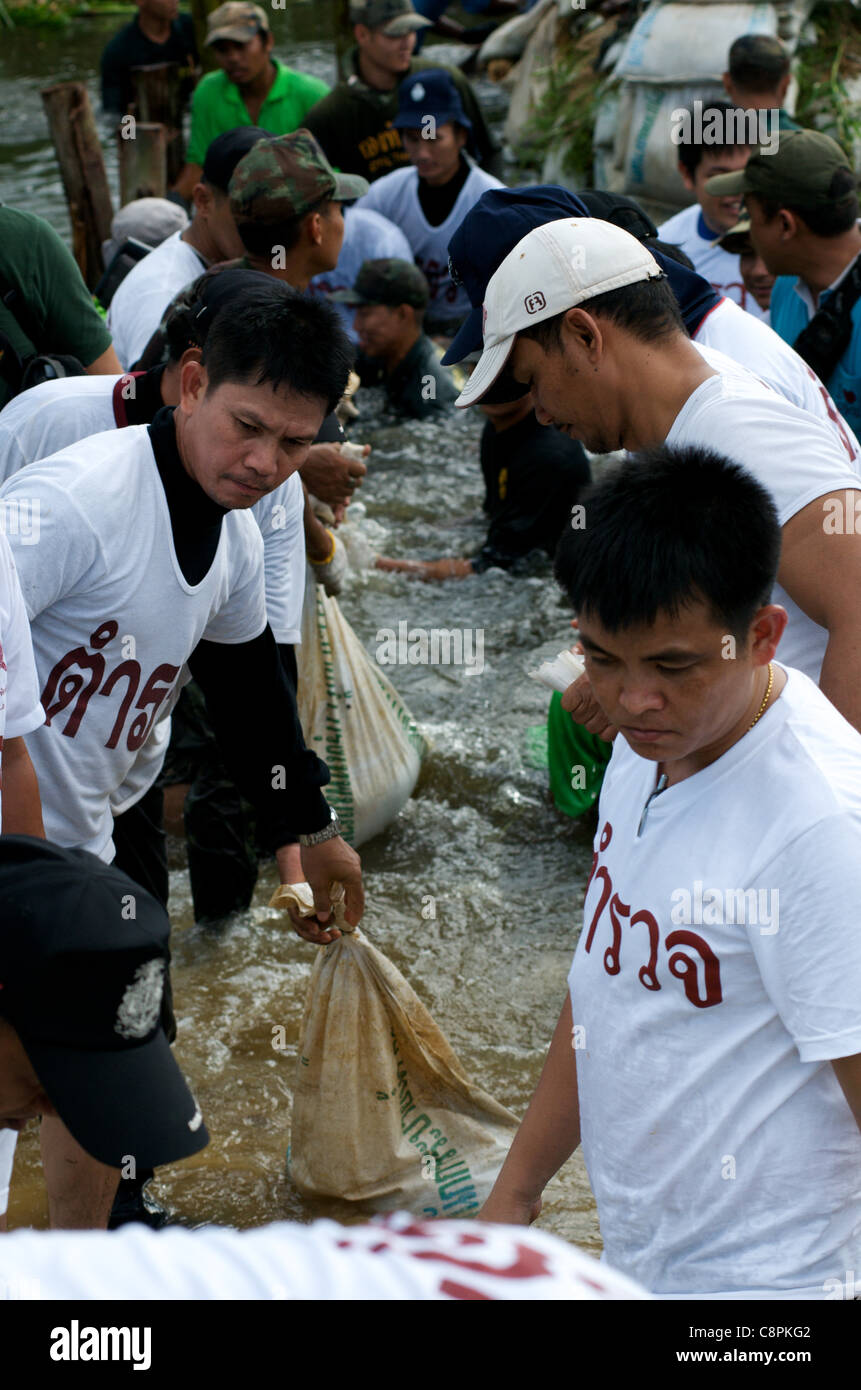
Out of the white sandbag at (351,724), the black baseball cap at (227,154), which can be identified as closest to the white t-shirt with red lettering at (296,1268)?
the white sandbag at (351,724)

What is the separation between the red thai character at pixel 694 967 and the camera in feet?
5.09

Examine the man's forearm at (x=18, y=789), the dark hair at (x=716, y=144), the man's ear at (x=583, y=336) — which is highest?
the man's ear at (x=583, y=336)

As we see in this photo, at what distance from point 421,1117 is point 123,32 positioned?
26.8ft

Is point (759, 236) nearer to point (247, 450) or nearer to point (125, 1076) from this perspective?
point (247, 450)

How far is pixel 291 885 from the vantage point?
2.85 meters

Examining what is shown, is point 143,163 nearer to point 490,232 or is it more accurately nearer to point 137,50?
point 137,50

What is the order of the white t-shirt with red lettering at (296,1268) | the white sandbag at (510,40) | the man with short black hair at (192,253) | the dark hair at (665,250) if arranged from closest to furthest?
the white t-shirt with red lettering at (296,1268)
the dark hair at (665,250)
the man with short black hair at (192,253)
the white sandbag at (510,40)

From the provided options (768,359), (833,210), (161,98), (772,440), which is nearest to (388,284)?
(833,210)

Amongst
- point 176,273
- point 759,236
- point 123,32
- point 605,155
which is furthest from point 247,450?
point 123,32

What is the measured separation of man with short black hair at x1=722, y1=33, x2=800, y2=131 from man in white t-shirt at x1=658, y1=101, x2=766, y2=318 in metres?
0.48

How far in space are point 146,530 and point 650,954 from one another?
1186 millimetres

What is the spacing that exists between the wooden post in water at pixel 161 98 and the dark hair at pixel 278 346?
6.99 metres

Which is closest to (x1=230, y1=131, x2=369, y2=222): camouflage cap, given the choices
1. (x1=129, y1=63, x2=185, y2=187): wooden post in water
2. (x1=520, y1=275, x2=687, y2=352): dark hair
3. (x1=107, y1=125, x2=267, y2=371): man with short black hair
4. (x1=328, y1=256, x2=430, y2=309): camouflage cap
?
(x1=107, y1=125, x2=267, y2=371): man with short black hair

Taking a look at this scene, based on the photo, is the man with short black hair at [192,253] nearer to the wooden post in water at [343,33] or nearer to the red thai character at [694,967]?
the red thai character at [694,967]
